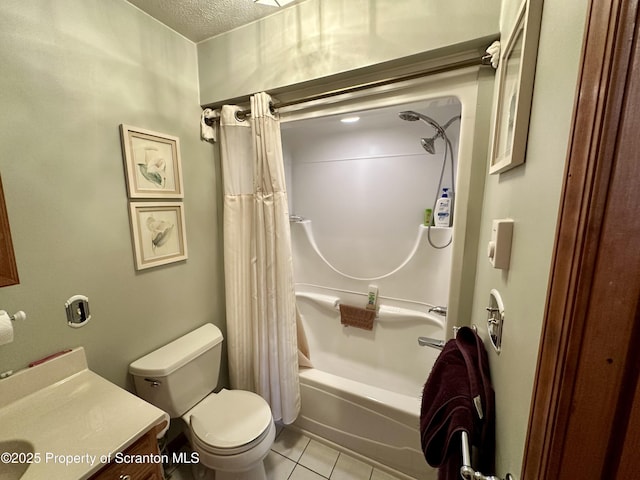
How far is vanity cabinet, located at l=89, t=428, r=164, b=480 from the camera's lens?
2.54 ft

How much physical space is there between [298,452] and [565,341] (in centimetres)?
181

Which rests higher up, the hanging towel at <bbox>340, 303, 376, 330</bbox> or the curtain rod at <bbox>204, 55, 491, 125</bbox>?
the curtain rod at <bbox>204, 55, 491, 125</bbox>

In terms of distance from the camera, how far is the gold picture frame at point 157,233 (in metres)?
1.27

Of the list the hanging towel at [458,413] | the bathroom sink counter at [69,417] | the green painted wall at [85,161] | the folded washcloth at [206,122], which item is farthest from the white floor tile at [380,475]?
the folded washcloth at [206,122]

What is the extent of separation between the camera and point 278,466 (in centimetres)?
150

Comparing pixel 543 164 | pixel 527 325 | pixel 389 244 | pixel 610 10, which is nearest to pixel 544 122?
pixel 543 164

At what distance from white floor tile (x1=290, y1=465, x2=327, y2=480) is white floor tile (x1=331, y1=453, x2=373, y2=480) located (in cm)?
9

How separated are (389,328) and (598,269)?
6.92 ft

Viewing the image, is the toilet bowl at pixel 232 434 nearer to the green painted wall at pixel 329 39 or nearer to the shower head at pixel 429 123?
the green painted wall at pixel 329 39

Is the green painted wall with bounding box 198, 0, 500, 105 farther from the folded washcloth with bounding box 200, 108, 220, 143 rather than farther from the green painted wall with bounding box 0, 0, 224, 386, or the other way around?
the green painted wall with bounding box 0, 0, 224, 386

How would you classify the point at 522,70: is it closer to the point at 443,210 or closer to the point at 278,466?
the point at 443,210

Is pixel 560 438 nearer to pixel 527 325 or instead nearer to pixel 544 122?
pixel 527 325

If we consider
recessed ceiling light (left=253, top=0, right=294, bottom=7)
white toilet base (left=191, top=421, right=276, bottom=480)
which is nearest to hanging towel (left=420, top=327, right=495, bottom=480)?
white toilet base (left=191, top=421, right=276, bottom=480)

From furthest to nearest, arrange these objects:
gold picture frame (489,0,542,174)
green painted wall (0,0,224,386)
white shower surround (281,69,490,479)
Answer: white shower surround (281,69,490,479)
green painted wall (0,0,224,386)
gold picture frame (489,0,542,174)
